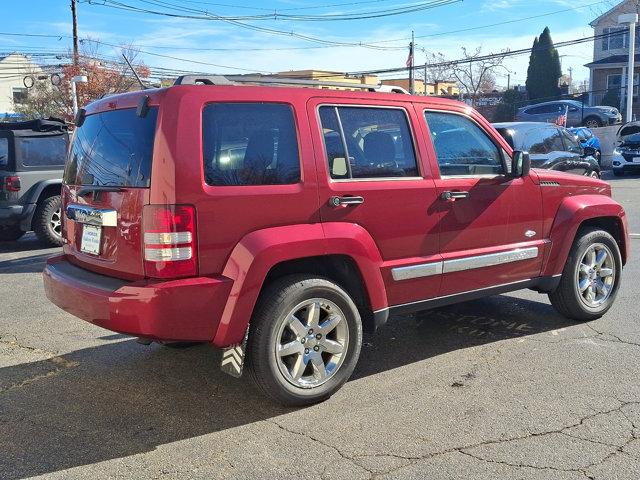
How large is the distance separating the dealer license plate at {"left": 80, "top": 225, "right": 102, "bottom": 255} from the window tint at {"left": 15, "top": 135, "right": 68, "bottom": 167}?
257 inches

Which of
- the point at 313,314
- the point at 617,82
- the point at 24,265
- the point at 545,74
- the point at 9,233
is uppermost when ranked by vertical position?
the point at 545,74

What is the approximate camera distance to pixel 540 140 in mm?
12734

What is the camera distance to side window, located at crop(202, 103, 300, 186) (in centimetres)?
361

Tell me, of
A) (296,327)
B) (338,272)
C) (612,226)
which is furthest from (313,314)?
(612,226)

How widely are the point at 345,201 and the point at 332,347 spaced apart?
3.02ft

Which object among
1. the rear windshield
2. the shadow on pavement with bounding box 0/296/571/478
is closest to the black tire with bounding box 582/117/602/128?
the shadow on pavement with bounding box 0/296/571/478

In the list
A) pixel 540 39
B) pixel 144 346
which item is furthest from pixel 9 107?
pixel 144 346

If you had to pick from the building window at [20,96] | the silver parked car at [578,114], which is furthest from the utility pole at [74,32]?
the silver parked car at [578,114]

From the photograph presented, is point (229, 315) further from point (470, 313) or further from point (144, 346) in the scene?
point (470, 313)

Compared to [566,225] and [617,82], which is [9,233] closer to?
[566,225]

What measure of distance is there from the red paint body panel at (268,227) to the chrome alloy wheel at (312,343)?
0.29m

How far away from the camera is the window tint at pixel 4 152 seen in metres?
9.73

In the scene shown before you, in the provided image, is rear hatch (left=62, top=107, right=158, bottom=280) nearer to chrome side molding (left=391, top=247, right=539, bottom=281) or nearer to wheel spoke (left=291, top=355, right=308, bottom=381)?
wheel spoke (left=291, top=355, right=308, bottom=381)

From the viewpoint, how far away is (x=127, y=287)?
354 centimetres
